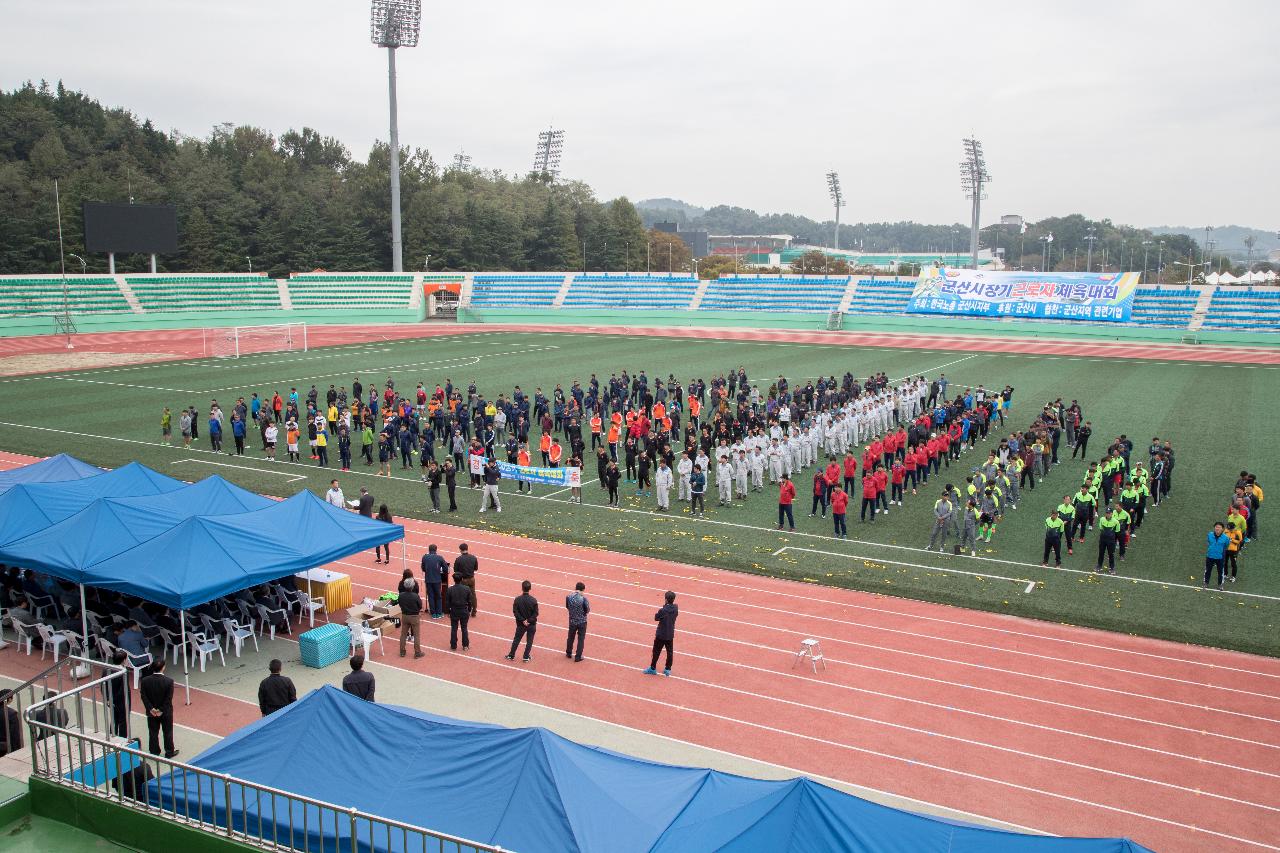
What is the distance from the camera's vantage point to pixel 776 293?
69875 mm

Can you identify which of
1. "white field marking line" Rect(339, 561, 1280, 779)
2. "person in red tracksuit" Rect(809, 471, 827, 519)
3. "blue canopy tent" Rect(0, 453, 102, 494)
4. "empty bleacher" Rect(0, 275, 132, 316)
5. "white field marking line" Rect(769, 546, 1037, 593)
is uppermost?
"empty bleacher" Rect(0, 275, 132, 316)

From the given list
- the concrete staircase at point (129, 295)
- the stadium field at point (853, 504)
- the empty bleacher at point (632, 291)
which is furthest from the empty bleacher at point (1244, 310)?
the concrete staircase at point (129, 295)

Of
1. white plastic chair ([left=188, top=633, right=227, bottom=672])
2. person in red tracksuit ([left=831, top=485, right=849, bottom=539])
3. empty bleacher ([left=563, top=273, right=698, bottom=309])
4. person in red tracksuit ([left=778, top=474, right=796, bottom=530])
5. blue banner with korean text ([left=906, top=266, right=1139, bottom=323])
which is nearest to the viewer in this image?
white plastic chair ([left=188, top=633, right=227, bottom=672])

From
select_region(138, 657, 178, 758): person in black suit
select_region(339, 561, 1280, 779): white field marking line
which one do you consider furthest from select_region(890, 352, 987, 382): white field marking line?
select_region(138, 657, 178, 758): person in black suit

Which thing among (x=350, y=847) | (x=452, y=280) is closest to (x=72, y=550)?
(x=350, y=847)

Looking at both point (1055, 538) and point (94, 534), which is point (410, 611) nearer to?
point (94, 534)

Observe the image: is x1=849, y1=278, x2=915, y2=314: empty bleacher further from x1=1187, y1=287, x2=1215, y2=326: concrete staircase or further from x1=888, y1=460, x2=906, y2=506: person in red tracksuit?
x1=888, y1=460, x2=906, y2=506: person in red tracksuit

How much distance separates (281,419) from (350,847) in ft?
83.2

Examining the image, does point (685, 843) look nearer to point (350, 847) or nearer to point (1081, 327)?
point (350, 847)

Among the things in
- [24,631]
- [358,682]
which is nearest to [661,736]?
[358,682]

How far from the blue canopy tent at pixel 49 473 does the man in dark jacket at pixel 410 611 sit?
699 centimetres

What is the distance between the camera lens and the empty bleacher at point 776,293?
67875mm

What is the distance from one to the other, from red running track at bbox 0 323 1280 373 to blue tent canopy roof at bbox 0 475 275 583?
114ft

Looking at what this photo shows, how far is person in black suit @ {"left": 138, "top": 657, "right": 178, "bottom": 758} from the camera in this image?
1005 cm
